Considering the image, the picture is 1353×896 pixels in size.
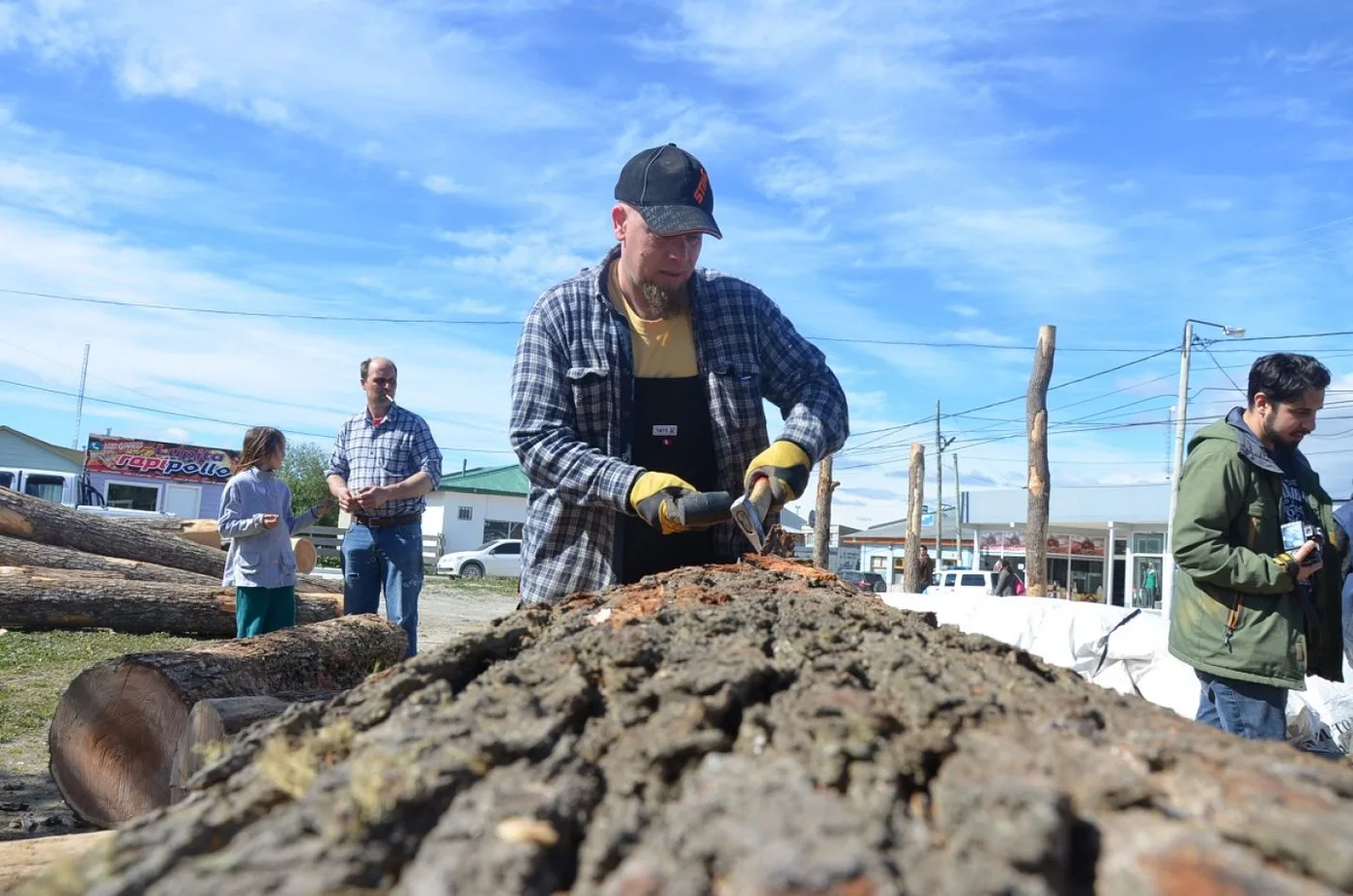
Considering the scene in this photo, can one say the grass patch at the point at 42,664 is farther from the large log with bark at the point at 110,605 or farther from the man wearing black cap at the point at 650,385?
the man wearing black cap at the point at 650,385

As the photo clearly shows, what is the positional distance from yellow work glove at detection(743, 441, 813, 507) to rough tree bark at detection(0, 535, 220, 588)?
774 centimetres

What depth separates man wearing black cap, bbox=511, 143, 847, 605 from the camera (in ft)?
8.90

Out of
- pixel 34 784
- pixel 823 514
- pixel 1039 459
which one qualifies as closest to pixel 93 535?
pixel 34 784

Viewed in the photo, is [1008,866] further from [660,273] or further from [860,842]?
[660,273]

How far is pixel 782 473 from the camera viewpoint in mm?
2488

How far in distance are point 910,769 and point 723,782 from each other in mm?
209

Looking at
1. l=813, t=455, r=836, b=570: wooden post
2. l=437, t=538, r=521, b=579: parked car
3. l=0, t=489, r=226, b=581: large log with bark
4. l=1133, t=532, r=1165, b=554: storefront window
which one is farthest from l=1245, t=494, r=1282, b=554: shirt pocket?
l=1133, t=532, r=1165, b=554: storefront window

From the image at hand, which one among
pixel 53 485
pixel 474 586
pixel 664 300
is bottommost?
pixel 474 586

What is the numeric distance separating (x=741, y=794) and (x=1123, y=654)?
506 cm

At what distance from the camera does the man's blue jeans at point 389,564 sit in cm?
556

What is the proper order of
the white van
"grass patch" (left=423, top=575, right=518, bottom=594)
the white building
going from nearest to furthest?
the white van
"grass patch" (left=423, top=575, right=518, bottom=594)
the white building

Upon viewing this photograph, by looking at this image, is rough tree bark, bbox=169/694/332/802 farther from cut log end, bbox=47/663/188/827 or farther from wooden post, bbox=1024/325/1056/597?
wooden post, bbox=1024/325/1056/597

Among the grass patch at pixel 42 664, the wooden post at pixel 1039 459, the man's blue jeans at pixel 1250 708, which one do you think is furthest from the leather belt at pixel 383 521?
the wooden post at pixel 1039 459

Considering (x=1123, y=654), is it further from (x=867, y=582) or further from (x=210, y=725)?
(x=210, y=725)
